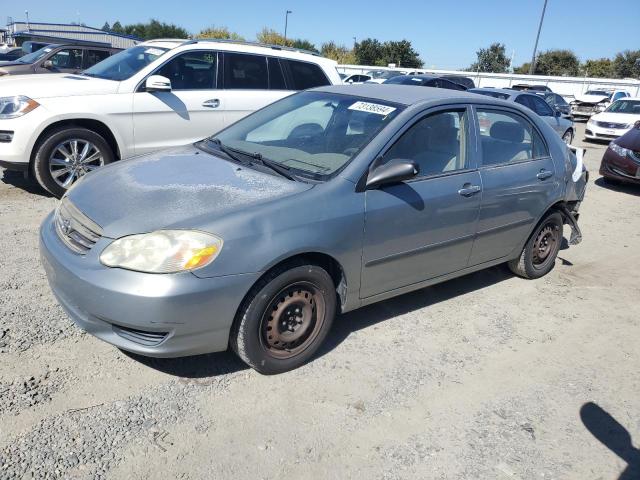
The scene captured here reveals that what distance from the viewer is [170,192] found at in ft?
10.3

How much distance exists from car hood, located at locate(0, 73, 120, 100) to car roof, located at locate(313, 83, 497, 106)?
10.2ft

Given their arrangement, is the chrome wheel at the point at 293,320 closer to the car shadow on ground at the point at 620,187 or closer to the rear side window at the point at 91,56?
the car shadow on ground at the point at 620,187

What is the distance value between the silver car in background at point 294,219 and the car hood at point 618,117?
46.1 feet

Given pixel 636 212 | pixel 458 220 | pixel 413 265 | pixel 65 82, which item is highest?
pixel 65 82

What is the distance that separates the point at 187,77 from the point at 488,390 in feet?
17.4

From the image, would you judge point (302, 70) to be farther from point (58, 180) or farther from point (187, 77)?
point (58, 180)

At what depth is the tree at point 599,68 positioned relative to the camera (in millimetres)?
64750

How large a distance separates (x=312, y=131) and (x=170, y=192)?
4.18 feet

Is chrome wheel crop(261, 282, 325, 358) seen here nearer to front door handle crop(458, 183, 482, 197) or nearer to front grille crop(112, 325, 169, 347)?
front grille crop(112, 325, 169, 347)

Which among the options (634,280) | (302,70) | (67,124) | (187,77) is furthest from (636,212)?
(67,124)

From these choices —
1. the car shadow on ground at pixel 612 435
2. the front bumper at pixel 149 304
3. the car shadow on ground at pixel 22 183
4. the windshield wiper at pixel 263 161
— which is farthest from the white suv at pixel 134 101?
the car shadow on ground at pixel 612 435

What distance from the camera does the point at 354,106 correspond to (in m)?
3.93

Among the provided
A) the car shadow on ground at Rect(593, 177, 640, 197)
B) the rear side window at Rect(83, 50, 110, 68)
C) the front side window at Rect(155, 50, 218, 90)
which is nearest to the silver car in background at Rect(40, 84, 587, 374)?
the front side window at Rect(155, 50, 218, 90)

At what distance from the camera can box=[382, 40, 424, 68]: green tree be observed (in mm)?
64375
